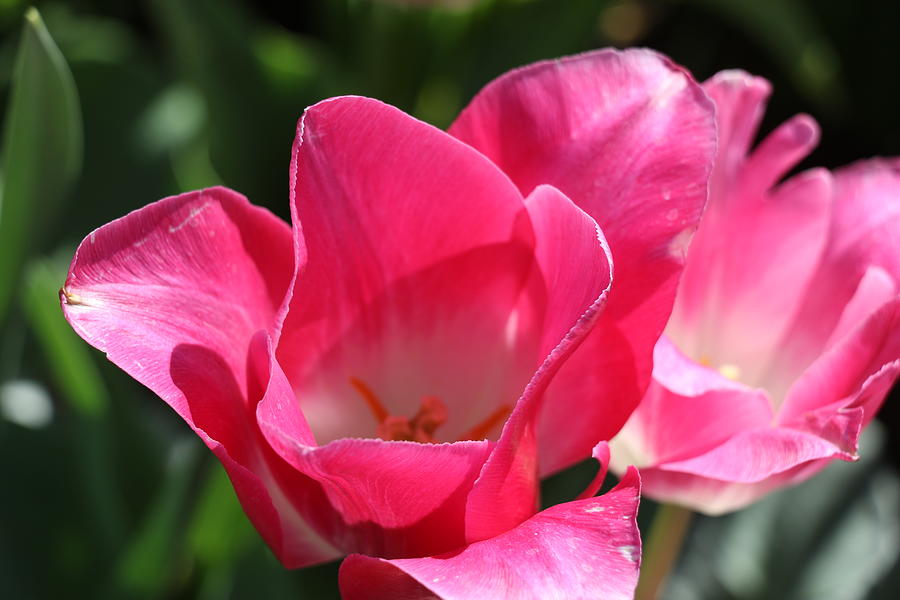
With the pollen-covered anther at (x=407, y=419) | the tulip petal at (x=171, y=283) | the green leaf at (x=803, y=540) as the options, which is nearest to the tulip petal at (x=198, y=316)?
the tulip petal at (x=171, y=283)

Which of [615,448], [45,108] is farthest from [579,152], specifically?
[45,108]

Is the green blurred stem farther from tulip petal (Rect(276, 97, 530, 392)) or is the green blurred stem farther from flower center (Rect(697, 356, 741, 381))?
tulip petal (Rect(276, 97, 530, 392))

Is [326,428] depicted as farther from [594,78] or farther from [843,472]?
[843,472]

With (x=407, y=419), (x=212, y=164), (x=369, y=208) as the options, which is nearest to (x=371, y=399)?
(x=407, y=419)

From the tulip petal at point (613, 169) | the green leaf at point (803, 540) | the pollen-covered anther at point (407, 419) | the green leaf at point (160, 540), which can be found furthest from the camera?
the green leaf at point (803, 540)

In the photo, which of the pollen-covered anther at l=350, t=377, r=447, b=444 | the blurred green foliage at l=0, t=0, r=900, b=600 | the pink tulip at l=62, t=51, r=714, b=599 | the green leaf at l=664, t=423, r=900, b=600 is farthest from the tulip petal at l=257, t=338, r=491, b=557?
the green leaf at l=664, t=423, r=900, b=600

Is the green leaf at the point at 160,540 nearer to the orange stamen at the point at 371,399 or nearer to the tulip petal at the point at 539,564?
the orange stamen at the point at 371,399

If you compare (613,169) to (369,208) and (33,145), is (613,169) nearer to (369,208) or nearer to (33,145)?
(369,208)
